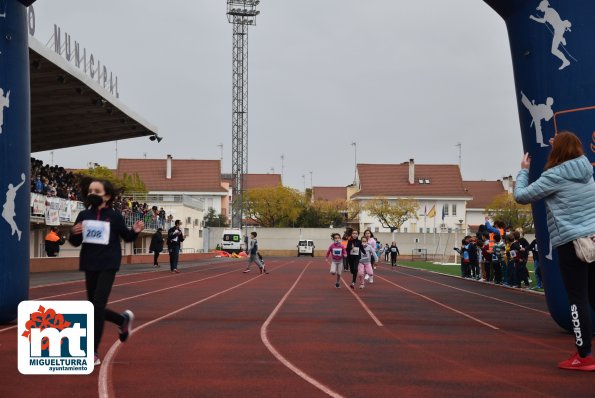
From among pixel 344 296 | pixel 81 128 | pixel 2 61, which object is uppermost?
pixel 81 128

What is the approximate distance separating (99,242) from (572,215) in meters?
4.42

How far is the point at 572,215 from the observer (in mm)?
7289

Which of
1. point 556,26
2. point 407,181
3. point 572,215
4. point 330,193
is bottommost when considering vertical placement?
point 572,215

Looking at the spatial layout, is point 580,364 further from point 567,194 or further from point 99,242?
point 99,242

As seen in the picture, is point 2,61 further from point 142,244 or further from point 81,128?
point 142,244

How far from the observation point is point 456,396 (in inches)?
251

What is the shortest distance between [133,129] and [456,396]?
117 ft

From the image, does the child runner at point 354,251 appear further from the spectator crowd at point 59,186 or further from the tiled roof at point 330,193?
the tiled roof at point 330,193

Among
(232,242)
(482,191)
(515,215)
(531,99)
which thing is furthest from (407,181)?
(531,99)

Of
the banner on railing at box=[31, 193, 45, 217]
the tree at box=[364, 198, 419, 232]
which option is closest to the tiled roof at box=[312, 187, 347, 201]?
the tree at box=[364, 198, 419, 232]

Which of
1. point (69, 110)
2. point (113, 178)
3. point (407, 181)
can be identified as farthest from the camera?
point (407, 181)

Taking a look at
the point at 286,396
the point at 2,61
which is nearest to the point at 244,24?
the point at 2,61

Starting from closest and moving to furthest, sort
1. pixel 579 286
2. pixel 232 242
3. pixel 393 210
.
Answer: pixel 579 286
pixel 232 242
pixel 393 210

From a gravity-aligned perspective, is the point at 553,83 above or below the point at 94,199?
above
